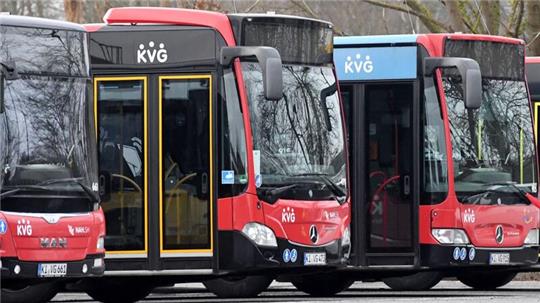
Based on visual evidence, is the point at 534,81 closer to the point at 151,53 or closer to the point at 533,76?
the point at 533,76

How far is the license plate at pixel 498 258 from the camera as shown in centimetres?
2173

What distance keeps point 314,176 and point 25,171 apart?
12.8ft

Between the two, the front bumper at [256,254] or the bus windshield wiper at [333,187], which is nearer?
the front bumper at [256,254]

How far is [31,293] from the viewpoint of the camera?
19406 millimetres

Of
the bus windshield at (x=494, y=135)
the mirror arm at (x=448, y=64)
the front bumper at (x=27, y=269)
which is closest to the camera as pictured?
the front bumper at (x=27, y=269)

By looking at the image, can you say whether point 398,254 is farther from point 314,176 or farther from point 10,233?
point 10,233

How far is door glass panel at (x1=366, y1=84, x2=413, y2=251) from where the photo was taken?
22.0 meters

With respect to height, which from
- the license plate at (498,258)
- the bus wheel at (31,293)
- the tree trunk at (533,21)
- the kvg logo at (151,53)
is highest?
the tree trunk at (533,21)

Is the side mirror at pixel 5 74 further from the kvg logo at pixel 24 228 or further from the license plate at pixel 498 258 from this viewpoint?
the license plate at pixel 498 258

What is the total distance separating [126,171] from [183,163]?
0.61 metres

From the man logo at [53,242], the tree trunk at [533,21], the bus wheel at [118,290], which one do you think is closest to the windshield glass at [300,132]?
the bus wheel at [118,290]

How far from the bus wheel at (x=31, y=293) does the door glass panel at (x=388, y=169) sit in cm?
427

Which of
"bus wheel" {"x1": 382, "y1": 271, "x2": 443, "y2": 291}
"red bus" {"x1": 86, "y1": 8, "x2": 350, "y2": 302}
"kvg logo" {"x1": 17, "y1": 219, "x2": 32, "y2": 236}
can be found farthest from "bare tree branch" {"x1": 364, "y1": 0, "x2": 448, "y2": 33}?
"kvg logo" {"x1": 17, "y1": 219, "x2": 32, "y2": 236}

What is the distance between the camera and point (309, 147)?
20.0 m
